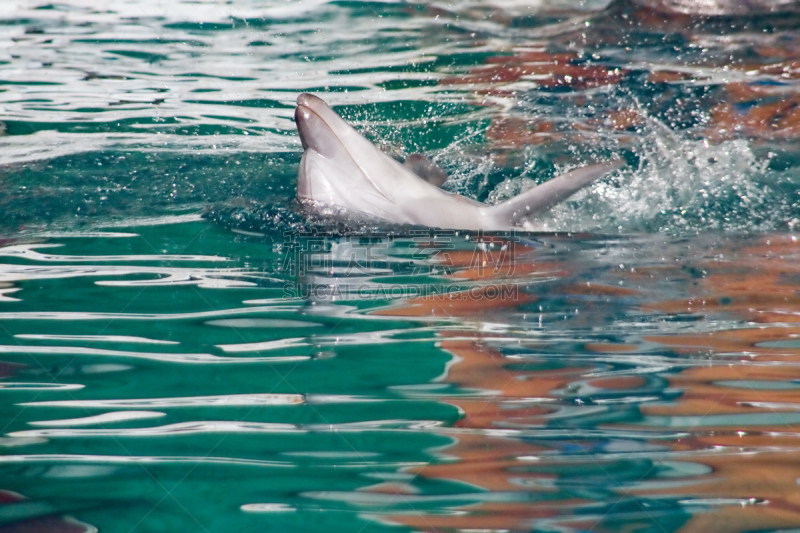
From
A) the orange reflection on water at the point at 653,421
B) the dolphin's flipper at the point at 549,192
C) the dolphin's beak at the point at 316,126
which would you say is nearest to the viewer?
the orange reflection on water at the point at 653,421

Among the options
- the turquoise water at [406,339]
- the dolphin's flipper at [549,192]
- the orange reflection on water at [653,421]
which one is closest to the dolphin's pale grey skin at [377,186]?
the dolphin's flipper at [549,192]

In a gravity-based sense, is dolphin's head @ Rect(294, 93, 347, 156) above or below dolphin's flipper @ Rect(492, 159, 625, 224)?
above

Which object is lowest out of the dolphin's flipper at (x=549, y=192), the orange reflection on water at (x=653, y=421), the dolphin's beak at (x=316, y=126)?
the orange reflection on water at (x=653, y=421)

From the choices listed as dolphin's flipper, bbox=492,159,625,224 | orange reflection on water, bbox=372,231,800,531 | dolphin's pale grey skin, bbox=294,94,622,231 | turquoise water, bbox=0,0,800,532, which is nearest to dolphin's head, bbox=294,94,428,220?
dolphin's pale grey skin, bbox=294,94,622,231

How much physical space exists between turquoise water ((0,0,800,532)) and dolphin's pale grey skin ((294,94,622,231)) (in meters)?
0.15

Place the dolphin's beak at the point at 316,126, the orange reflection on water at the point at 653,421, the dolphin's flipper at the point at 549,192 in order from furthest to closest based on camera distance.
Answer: the dolphin's flipper at the point at 549,192, the dolphin's beak at the point at 316,126, the orange reflection on water at the point at 653,421

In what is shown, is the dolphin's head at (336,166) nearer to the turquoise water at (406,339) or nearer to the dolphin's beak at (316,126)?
the dolphin's beak at (316,126)

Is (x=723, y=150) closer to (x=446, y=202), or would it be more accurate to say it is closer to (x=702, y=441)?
(x=446, y=202)

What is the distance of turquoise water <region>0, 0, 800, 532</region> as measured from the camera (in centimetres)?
200

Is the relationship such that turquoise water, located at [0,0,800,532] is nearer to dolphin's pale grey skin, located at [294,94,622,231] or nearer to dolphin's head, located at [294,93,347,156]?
dolphin's pale grey skin, located at [294,94,622,231]

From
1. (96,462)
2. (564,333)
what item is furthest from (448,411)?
(96,462)

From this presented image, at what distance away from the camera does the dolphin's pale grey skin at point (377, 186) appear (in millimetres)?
4109

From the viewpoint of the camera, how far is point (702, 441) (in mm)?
2232

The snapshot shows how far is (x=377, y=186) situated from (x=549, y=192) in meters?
1.09
